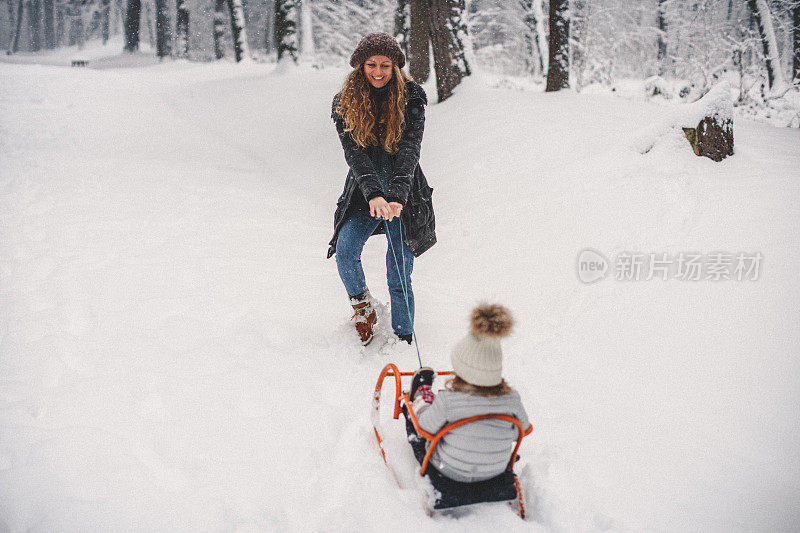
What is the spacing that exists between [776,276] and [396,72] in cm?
309

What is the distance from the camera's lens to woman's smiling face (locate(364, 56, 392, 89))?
281 cm

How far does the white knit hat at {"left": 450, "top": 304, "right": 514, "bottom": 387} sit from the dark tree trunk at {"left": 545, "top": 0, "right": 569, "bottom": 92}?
8.03 metres

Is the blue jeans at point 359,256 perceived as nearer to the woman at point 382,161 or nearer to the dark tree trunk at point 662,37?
the woman at point 382,161

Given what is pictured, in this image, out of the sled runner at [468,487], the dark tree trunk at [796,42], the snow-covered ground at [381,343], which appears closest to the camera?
the sled runner at [468,487]

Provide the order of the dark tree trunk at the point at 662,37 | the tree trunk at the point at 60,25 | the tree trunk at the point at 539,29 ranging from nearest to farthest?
the tree trunk at the point at 539,29 < the dark tree trunk at the point at 662,37 < the tree trunk at the point at 60,25

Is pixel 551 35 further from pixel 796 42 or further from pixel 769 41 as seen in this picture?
pixel 796 42

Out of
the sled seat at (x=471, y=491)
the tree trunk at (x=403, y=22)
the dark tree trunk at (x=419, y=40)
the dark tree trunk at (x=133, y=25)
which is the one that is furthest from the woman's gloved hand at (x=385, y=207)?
the dark tree trunk at (x=133, y=25)

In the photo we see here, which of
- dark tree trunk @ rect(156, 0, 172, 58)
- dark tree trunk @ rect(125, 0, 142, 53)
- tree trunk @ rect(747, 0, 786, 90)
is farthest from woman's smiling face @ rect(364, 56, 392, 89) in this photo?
dark tree trunk @ rect(125, 0, 142, 53)

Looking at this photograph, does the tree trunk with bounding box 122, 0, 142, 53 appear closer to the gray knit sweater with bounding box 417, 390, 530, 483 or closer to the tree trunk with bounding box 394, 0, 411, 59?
the tree trunk with bounding box 394, 0, 411, 59

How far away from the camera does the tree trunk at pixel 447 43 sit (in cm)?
860

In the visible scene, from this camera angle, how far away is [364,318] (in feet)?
11.2

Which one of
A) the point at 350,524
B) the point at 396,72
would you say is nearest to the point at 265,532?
the point at 350,524

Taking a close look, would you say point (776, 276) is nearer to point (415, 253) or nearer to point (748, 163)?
point (748, 163)

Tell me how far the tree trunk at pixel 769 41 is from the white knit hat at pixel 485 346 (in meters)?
11.6
